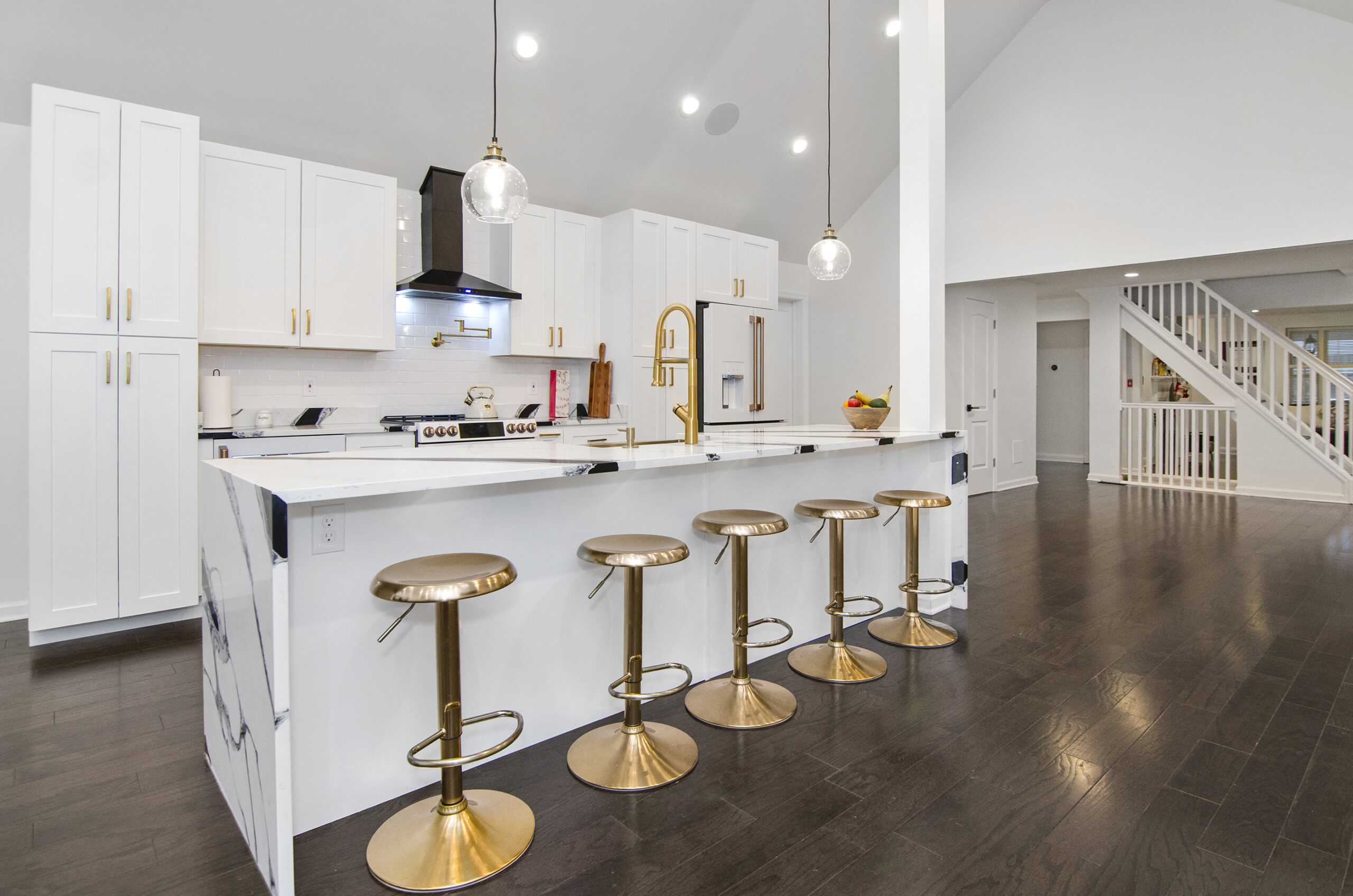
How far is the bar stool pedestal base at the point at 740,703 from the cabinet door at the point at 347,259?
3022 millimetres

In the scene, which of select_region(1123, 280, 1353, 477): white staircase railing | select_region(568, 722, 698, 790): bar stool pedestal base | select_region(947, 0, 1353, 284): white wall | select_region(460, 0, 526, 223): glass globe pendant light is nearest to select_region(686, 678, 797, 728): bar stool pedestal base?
select_region(568, 722, 698, 790): bar stool pedestal base

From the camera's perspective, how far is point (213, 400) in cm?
380

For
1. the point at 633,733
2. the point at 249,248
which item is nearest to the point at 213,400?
the point at 249,248

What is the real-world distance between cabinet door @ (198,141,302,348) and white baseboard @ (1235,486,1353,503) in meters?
8.80

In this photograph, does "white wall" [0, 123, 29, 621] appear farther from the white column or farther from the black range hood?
the white column

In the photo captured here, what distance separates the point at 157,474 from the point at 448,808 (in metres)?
2.66

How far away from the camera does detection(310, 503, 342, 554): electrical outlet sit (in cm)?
182

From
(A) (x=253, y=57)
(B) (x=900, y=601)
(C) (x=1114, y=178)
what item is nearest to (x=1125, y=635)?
(B) (x=900, y=601)

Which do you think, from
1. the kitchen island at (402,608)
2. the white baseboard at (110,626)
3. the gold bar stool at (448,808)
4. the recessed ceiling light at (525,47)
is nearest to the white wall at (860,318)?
the recessed ceiling light at (525,47)

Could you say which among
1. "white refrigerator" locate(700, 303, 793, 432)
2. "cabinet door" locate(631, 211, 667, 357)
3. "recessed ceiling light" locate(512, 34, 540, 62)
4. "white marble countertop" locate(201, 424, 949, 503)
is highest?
"recessed ceiling light" locate(512, 34, 540, 62)

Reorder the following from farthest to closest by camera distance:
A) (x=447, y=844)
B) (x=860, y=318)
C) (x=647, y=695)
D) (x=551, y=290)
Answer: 1. (x=860, y=318)
2. (x=551, y=290)
3. (x=647, y=695)
4. (x=447, y=844)

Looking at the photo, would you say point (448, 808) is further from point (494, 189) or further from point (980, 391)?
point (980, 391)

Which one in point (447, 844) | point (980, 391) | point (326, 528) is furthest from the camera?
point (980, 391)

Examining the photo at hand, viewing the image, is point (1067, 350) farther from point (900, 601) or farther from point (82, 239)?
point (82, 239)
